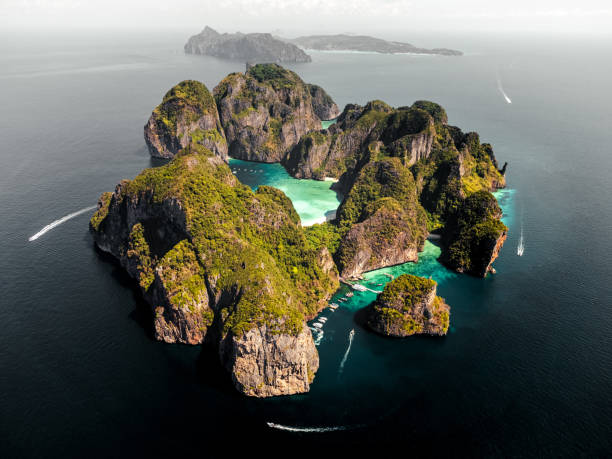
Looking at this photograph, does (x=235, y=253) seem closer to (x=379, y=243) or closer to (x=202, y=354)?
(x=202, y=354)

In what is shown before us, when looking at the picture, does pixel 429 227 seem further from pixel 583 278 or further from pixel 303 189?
pixel 303 189

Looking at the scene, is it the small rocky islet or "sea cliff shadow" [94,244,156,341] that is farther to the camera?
"sea cliff shadow" [94,244,156,341]

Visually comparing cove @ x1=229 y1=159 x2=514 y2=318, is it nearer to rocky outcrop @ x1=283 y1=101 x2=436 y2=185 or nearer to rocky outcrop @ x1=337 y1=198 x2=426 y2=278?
rocky outcrop @ x1=337 y1=198 x2=426 y2=278

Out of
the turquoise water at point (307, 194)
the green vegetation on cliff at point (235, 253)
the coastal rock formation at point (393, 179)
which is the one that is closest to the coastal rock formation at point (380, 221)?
the coastal rock formation at point (393, 179)

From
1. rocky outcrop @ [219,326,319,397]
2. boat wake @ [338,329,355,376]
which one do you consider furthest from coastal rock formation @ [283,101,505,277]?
rocky outcrop @ [219,326,319,397]

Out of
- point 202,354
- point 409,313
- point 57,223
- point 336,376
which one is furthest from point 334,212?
point 57,223

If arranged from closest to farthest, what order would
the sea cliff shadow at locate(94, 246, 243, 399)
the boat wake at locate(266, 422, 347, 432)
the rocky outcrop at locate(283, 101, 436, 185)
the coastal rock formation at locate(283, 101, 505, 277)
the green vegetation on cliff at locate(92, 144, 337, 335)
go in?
the boat wake at locate(266, 422, 347, 432) < the sea cliff shadow at locate(94, 246, 243, 399) < the green vegetation on cliff at locate(92, 144, 337, 335) < the coastal rock formation at locate(283, 101, 505, 277) < the rocky outcrop at locate(283, 101, 436, 185)

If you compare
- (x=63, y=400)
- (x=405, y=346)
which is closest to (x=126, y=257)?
(x=63, y=400)
